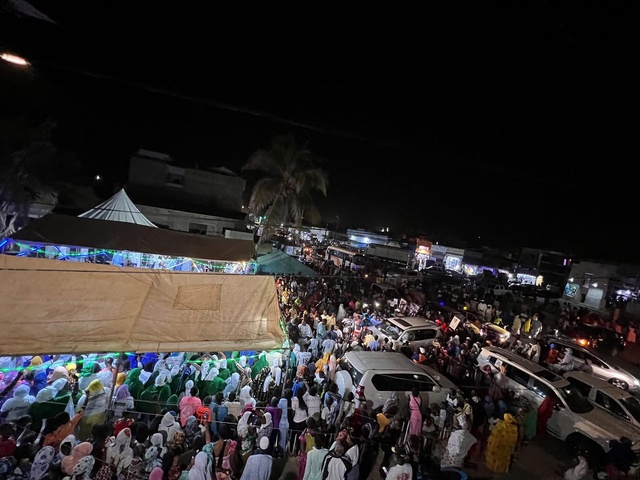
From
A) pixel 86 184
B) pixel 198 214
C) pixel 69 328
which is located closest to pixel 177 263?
pixel 69 328

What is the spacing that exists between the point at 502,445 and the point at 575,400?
3168mm

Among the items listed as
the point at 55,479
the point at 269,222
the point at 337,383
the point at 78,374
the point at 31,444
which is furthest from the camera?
the point at 269,222

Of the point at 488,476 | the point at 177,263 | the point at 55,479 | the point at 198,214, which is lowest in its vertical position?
the point at 488,476

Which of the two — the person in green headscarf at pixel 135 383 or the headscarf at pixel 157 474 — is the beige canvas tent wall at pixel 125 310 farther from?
the headscarf at pixel 157 474

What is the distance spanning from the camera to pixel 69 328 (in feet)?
17.3

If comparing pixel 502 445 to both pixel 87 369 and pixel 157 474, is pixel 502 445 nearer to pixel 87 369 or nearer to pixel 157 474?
pixel 157 474

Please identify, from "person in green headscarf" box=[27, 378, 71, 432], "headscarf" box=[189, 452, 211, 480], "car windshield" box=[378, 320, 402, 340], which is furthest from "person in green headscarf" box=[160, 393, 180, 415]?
"car windshield" box=[378, 320, 402, 340]

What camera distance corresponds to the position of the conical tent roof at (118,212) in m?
14.4

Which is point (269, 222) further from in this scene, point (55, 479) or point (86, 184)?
point (55, 479)

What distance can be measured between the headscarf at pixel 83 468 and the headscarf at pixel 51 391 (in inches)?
73.1

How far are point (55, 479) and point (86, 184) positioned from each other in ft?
84.9

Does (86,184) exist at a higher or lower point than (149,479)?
higher

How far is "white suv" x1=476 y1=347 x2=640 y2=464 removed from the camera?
7.07 meters

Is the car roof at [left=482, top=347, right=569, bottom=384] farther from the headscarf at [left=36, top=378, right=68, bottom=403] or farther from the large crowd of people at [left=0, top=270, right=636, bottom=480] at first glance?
the headscarf at [left=36, top=378, right=68, bottom=403]
